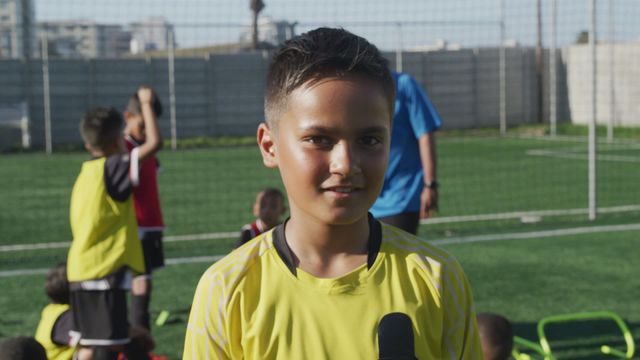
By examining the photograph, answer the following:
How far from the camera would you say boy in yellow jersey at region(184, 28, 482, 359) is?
2012 millimetres

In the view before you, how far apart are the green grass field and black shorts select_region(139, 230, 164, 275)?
44cm

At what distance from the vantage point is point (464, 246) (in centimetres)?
999

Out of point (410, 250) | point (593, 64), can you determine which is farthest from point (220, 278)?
point (593, 64)

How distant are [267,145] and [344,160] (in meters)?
0.32

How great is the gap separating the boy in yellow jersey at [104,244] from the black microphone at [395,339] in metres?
3.35

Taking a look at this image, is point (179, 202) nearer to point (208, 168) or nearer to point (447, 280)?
point (208, 168)

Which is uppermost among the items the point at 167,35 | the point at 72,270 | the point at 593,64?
the point at 167,35

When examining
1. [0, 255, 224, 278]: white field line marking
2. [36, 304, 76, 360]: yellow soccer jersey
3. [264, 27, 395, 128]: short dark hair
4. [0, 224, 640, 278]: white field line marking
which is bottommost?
[0, 255, 224, 278]: white field line marking

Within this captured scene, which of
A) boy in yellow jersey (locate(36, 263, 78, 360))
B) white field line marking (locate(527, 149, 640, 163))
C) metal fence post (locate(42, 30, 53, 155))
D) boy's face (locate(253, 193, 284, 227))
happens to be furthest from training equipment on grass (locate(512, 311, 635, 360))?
metal fence post (locate(42, 30, 53, 155))

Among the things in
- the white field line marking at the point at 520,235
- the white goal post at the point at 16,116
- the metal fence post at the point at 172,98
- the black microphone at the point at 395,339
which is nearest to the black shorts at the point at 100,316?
the black microphone at the point at 395,339

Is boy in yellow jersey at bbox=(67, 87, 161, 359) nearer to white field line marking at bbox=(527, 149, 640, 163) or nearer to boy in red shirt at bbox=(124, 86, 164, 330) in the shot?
boy in red shirt at bbox=(124, 86, 164, 330)

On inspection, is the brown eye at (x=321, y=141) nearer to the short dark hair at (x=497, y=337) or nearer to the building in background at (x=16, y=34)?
the short dark hair at (x=497, y=337)

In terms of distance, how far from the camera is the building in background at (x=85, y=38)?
21594mm

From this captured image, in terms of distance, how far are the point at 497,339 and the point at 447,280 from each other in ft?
9.12
